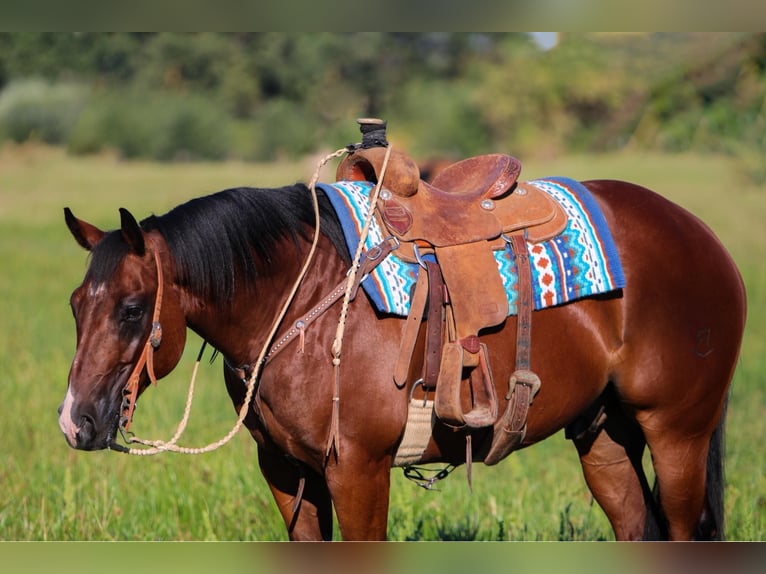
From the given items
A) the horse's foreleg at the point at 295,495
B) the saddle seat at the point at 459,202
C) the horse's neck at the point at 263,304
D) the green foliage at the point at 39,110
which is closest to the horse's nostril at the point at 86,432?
the horse's neck at the point at 263,304

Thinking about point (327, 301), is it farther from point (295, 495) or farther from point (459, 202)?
point (295, 495)

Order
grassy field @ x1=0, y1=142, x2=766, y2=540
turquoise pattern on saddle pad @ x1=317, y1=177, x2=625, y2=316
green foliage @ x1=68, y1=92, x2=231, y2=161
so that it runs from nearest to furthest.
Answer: turquoise pattern on saddle pad @ x1=317, y1=177, x2=625, y2=316 → grassy field @ x1=0, y1=142, x2=766, y2=540 → green foliage @ x1=68, y1=92, x2=231, y2=161

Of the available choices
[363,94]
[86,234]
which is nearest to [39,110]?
[363,94]

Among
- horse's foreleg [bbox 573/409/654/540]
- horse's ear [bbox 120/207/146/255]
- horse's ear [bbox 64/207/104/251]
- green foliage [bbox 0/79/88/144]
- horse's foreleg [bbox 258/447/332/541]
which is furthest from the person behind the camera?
green foliage [bbox 0/79/88/144]

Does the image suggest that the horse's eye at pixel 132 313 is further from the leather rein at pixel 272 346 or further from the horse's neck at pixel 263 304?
the horse's neck at pixel 263 304

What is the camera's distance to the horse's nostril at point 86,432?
265 cm

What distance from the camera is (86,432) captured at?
2.66 meters

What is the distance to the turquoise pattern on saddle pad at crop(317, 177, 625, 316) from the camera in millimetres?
2934

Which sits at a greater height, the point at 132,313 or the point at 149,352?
the point at 132,313

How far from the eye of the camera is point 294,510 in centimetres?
318

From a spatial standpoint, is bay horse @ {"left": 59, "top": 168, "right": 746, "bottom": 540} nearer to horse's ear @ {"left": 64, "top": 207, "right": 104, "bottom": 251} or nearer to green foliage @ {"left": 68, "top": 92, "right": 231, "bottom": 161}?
horse's ear @ {"left": 64, "top": 207, "right": 104, "bottom": 251}

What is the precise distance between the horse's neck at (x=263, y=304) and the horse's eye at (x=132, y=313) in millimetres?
211

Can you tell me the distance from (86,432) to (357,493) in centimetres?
86

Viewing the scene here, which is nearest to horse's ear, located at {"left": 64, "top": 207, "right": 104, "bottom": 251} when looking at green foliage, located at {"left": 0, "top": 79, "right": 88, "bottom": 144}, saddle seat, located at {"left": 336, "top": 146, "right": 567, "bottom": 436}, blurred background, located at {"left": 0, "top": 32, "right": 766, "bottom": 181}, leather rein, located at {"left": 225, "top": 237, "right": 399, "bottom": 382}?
leather rein, located at {"left": 225, "top": 237, "right": 399, "bottom": 382}
